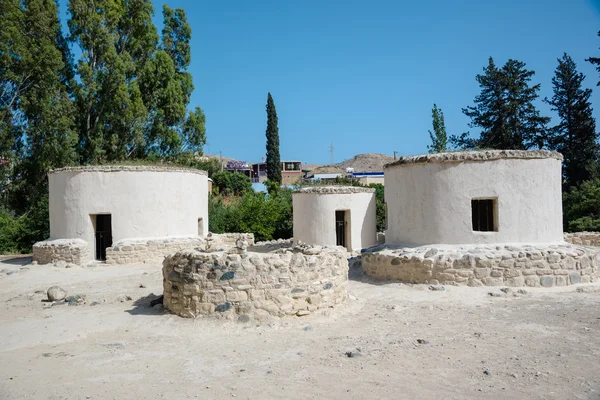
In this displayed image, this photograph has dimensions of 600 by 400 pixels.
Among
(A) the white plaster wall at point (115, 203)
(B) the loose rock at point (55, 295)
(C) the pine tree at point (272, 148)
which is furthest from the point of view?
(C) the pine tree at point (272, 148)

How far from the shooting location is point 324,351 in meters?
5.47

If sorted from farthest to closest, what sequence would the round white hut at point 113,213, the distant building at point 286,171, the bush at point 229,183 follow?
the distant building at point 286,171
the bush at point 229,183
the round white hut at point 113,213

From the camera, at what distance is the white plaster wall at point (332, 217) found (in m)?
14.7

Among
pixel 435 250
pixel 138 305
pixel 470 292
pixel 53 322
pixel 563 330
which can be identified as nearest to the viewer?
pixel 563 330

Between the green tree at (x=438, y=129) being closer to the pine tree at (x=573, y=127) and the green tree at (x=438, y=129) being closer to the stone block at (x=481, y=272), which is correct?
the pine tree at (x=573, y=127)

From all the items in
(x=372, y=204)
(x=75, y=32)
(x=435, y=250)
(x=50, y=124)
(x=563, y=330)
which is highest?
(x=75, y=32)

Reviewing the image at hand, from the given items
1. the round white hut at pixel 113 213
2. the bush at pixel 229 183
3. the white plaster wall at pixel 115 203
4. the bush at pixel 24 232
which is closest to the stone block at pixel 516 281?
the round white hut at pixel 113 213

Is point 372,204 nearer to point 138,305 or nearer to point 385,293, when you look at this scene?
point 385,293

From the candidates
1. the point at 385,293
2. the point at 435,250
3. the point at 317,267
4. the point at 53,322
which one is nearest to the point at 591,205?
the point at 435,250

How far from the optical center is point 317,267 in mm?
7074

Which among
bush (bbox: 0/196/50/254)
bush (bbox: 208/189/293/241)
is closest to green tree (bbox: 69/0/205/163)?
bush (bbox: 0/196/50/254)

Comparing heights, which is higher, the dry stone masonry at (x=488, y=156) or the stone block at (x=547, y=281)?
the dry stone masonry at (x=488, y=156)

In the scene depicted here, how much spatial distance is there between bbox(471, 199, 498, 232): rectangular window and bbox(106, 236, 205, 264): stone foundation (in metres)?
7.75

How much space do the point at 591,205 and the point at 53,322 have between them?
20.7 metres
